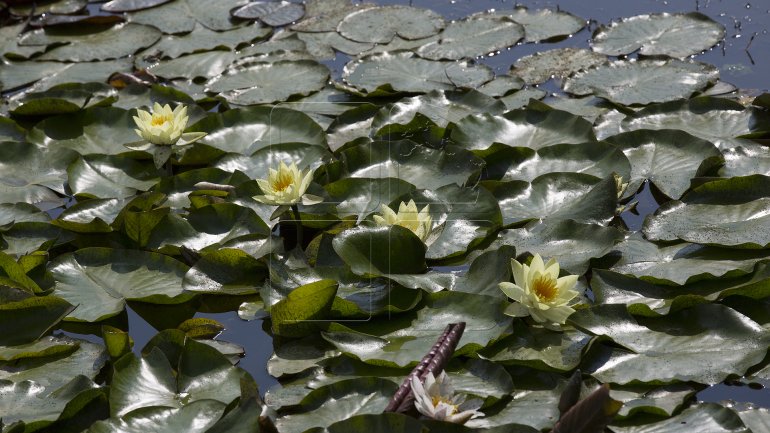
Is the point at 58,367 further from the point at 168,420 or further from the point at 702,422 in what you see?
the point at 702,422

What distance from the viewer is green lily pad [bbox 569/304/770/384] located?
2439mm

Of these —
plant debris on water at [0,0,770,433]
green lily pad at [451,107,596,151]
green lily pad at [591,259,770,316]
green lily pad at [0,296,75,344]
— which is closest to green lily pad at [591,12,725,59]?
plant debris on water at [0,0,770,433]

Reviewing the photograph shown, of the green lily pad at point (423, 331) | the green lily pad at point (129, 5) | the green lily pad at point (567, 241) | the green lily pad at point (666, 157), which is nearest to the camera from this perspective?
the green lily pad at point (423, 331)

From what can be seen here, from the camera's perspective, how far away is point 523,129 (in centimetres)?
368

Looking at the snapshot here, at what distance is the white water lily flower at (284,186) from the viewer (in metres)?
2.97

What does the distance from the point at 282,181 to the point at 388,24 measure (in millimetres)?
2152

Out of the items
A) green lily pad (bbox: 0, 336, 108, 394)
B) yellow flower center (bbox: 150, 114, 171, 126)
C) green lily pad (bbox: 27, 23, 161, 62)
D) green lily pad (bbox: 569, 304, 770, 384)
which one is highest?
yellow flower center (bbox: 150, 114, 171, 126)

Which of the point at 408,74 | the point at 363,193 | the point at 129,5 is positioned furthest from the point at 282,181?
the point at 129,5

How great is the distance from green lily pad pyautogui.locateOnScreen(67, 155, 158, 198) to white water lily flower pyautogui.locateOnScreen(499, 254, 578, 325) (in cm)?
161

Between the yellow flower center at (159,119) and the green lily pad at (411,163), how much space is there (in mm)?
667

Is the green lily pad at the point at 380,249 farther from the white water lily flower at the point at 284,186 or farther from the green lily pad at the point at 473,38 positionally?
the green lily pad at the point at 473,38

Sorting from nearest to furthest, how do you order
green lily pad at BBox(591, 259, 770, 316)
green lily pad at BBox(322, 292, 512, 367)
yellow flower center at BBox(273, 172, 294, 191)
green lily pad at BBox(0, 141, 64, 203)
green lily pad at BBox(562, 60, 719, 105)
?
green lily pad at BBox(322, 292, 512, 367) → green lily pad at BBox(591, 259, 770, 316) → yellow flower center at BBox(273, 172, 294, 191) → green lily pad at BBox(0, 141, 64, 203) → green lily pad at BBox(562, 60, 719, 105)

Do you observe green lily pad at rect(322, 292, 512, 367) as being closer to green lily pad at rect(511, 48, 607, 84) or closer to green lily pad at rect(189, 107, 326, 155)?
green lily pad at rect(189, 107, 326, 155)

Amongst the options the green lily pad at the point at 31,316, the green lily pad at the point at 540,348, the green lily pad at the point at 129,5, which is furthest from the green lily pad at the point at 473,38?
the green lily pad at the point at 31,316
